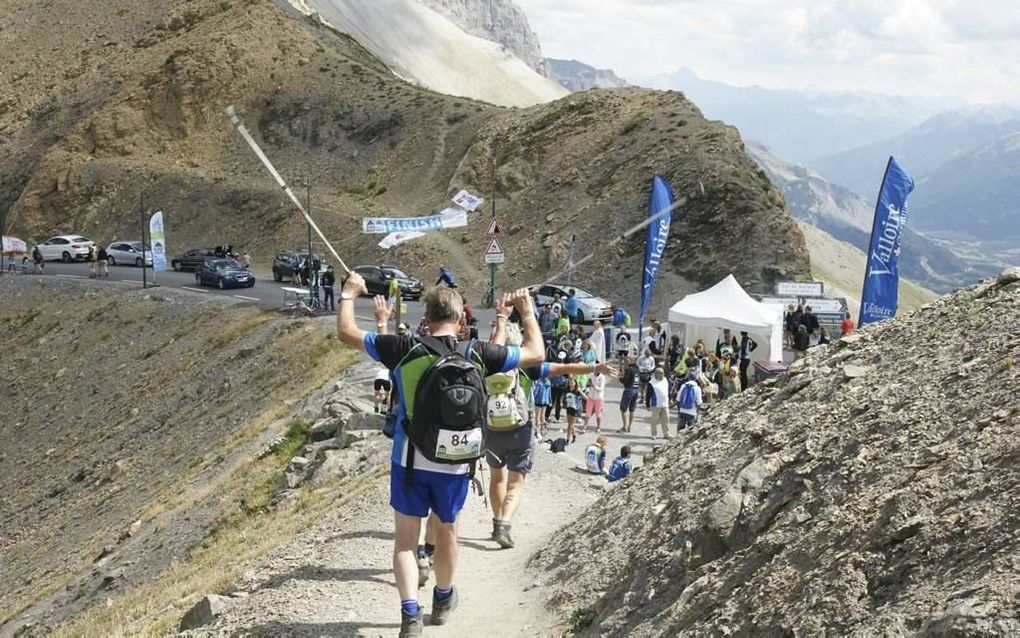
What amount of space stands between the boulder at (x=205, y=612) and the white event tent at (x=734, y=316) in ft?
55.4

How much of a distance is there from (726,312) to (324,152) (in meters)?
47.0

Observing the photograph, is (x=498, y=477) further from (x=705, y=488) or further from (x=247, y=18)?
(x=247, y=18)

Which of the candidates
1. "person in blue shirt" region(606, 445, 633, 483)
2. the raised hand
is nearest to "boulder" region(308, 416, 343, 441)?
"person in blue shirt" region(606, 445, 633, 483)

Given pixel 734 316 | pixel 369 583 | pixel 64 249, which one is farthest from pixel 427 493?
pixel 64 249

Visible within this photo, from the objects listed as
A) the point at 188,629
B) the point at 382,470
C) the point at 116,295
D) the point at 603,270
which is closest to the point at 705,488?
the point at 188,629

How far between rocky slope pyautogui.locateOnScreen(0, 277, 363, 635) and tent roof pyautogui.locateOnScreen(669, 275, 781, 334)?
8381 millimetres

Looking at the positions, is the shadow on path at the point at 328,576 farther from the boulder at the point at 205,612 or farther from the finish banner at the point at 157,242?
the finish banner at the point at 157,242

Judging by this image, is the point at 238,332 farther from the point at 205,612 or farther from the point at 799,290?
the point at 205,612

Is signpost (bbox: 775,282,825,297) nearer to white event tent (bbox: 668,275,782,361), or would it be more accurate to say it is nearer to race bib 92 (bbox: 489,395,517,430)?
white event tent (bbox: 668,275,782,361)

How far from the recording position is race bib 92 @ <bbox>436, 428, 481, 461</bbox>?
6754 millimetres

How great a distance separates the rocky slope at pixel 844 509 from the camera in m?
5.27

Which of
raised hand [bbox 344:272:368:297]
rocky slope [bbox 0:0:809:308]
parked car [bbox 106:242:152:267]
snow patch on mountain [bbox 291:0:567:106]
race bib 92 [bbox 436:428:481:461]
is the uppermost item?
snow patch on mountain [bbox 291:0:567:106]

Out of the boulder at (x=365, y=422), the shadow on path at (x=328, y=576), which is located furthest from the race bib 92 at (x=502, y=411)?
the boulder at (x=365, y=422)

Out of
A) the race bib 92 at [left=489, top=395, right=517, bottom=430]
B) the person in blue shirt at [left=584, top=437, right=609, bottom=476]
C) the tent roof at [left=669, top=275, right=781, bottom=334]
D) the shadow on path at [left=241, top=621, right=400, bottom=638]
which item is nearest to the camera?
the shadow on path at [left=241, top=621, right=400, bottom=638]
